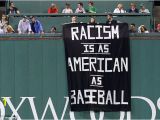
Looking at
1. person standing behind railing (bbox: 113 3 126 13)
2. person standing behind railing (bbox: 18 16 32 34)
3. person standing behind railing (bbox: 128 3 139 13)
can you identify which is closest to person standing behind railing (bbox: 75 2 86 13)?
person standing behind railing (bbox: 113 3 126 13)

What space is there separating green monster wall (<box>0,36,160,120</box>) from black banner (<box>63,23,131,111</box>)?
0.18 m

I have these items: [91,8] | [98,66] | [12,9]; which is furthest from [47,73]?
[91,8]

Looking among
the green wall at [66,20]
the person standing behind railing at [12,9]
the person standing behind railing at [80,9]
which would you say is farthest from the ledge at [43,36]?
the person standing behind railing at [80,9]

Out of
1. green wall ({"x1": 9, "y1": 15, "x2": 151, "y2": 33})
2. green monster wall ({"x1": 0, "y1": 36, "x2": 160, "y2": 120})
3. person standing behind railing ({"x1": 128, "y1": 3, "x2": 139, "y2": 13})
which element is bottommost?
green monster wall ({"x1": 0, "y1": 36, "x2": 160, "y2": 120})

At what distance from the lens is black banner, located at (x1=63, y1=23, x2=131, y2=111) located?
672 inches

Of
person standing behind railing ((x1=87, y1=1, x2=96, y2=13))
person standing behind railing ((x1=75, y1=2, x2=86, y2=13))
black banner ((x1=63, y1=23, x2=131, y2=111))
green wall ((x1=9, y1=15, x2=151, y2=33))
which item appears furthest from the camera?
person standing behind railing ((x1=87, y1=1, x2=96, y2=13))

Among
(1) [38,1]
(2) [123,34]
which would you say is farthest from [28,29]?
(1) [38,1]

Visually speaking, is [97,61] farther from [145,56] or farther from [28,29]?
[28,29]

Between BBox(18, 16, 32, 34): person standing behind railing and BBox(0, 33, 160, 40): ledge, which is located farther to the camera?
BBox(18, 16, 32, 34): person standing behind railing

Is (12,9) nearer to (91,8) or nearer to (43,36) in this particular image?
(91,8)

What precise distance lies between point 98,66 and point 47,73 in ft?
4.18

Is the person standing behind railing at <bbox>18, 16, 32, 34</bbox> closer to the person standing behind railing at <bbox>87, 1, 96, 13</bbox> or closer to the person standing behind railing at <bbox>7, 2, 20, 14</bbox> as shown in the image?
the person standing behind railing at <bbox>7, 2, 20, 14</bbox>

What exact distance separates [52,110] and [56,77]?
32.3 inches

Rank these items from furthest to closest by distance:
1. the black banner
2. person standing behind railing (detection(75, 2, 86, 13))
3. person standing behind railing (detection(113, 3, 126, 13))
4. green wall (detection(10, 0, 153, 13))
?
green wall (detection(10, 0, 153, 13))
person standing behind railing (detection(75, 2, 86, 13))
person standing behind railing (detection(113, 3, 126, 13))
the black banner
